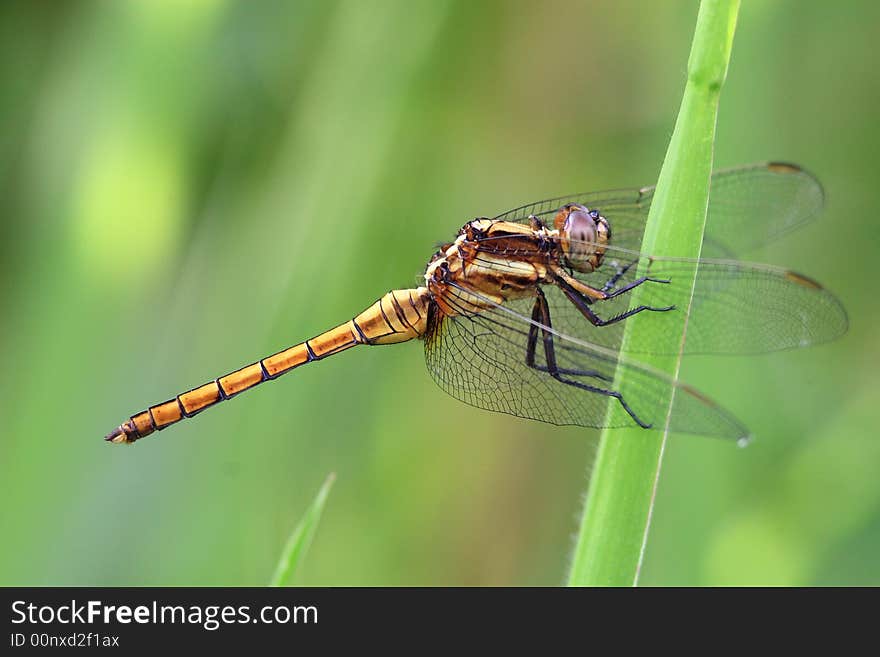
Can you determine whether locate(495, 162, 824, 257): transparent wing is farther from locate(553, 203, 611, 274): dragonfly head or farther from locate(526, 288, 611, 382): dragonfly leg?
locate(526, 288, 611, 382): dragonfly leg

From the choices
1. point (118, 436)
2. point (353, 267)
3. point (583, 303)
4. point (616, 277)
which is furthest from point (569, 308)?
point (118, 436)

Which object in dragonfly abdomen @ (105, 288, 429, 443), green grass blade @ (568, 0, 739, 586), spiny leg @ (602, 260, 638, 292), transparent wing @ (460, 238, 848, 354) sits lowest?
green grass blade @ (568, 0, 739, 586)

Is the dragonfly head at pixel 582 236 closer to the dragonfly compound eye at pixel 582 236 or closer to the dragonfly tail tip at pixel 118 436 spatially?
the dragonfly compound eye at pixel 582 236

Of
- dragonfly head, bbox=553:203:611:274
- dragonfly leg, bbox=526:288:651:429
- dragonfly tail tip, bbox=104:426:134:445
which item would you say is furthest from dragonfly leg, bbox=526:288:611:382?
dragonfly tail tip, bbox=104:426:134:445

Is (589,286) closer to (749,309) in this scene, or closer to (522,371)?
(522,371)

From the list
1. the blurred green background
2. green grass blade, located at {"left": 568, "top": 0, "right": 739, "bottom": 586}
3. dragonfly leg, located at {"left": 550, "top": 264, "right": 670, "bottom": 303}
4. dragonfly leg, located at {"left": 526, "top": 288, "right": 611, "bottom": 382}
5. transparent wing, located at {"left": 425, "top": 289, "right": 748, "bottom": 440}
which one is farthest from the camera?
the blurred green background

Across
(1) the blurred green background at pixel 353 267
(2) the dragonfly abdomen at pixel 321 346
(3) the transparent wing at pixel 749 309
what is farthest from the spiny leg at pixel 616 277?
(2) the dragonfly abdomen at pixel 321 346

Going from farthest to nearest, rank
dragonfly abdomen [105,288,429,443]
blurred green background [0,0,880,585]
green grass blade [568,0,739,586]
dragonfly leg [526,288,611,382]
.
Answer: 1. dragonfly abdomen [105,288,429,443]
2. blurred green background [0,0,880,585]
3. dragonfly leg [526,288,611,382]
4. green grass blade [568,0,739,586]

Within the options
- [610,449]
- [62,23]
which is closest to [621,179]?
[610,449]
